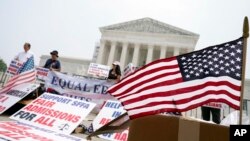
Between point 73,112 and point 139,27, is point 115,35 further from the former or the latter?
point 73,112

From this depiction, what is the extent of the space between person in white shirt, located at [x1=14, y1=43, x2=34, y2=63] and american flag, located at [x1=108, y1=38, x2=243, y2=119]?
22.1ft

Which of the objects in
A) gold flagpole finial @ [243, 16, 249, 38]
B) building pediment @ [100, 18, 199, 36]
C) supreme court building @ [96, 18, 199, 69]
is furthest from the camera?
building pediment @ [100, 18, 199, 36]

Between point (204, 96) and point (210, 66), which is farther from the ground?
point (210, 66)

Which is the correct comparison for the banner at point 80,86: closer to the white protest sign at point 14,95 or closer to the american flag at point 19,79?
the american flag at point 19,79

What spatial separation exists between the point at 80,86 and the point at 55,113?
9.45 feet

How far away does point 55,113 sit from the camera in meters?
4.54

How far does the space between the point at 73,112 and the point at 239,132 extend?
341 cm

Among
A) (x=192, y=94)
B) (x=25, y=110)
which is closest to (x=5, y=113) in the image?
(x=25, y=110)

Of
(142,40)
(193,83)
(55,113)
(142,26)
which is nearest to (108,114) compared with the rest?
(55,113)

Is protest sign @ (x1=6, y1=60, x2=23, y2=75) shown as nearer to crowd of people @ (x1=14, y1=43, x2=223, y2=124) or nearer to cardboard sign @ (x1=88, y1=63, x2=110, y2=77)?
crowd of people @ (x1=14, y1=43, x2=223, y2=124)

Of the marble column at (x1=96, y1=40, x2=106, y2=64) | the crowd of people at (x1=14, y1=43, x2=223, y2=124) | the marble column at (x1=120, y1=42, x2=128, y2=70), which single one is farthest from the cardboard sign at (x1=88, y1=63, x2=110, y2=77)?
the marble column at (x1=120, y1=42, x2=128, y2=70)

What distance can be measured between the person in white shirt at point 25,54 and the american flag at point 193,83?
22.1 ft

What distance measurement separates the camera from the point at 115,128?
2619 millimetres

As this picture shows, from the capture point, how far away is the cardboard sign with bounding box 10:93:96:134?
420 cm
